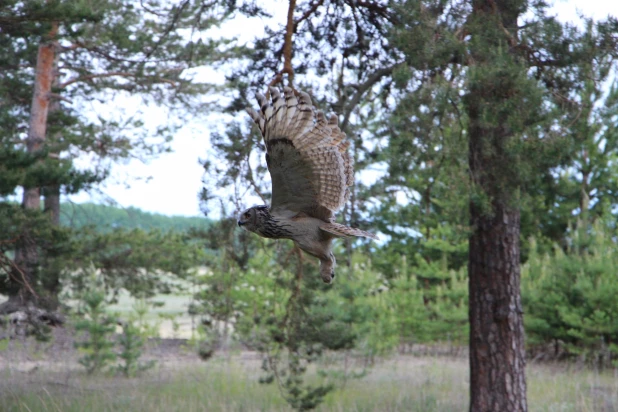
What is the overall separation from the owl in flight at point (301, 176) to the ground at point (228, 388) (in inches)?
197

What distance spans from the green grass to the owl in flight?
517 centimetres

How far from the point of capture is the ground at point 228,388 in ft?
28.5

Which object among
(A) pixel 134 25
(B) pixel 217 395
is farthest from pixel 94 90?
(B) pixel 217 395

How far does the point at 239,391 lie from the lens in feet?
32.4

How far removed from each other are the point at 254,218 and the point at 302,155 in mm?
418

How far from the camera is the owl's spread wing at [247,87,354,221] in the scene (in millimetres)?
3541

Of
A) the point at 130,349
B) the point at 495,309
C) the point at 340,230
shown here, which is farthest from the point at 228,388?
the point at 340,230

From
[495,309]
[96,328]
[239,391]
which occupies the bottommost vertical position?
[239,391]

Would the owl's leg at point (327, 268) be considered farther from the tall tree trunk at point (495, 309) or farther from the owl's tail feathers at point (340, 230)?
the tall tree trunk at point (495, 309)

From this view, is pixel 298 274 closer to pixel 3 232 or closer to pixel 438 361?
pixel 3 232

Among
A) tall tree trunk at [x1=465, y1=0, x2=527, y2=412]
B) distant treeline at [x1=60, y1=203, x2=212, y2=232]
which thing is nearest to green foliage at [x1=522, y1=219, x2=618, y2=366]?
tall tree trunk at [x1=465, y1=0, x2=527, y2=412]

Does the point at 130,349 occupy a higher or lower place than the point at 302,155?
lower

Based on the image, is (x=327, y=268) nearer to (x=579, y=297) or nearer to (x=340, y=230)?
(x=340, y=230)

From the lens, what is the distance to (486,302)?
7340mm
